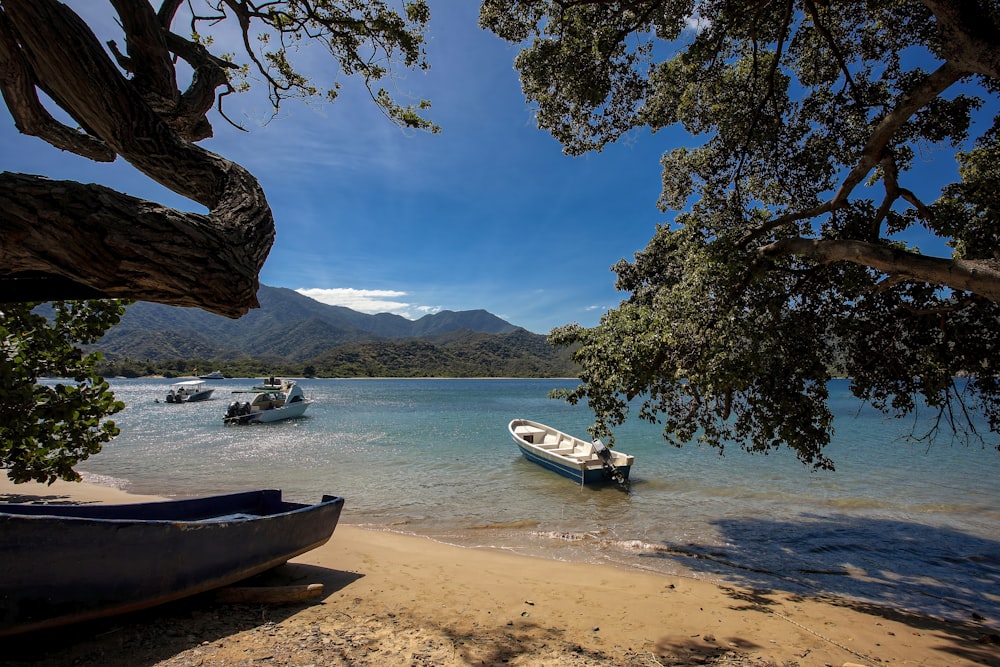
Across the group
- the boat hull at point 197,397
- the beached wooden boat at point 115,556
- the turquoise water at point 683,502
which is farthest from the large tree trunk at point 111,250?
the boat hull at point 197,397

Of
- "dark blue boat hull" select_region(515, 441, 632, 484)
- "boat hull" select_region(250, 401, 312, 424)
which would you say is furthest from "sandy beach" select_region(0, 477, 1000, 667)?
"boat hull" select_region(250, 401, 312, 424)

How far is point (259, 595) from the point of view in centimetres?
513

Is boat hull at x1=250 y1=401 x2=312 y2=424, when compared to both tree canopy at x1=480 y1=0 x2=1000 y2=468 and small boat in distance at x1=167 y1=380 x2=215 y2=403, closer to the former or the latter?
small boat in distance at x1=167 y1=380 x2=215 y2=403

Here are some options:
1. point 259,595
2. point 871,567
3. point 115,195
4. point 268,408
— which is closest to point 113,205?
point 115,195

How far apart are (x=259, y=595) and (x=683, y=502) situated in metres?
11.2

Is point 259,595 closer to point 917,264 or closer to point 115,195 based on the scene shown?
point 115,195

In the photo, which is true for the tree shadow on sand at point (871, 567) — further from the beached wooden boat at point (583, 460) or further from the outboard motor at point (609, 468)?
the beached wooden boat at point (583, 460)

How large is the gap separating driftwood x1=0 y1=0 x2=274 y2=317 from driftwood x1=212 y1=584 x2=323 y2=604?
4.54 meters

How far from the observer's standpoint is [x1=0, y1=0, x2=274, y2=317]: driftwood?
1.62 m

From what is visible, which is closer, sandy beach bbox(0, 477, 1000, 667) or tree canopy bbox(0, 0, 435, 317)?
tree canopy bbox(0, 0, 435, 317)

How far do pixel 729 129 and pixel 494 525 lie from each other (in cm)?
996

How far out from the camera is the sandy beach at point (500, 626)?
406cm

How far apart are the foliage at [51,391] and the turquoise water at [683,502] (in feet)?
20.4

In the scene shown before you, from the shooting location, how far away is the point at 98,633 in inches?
162
